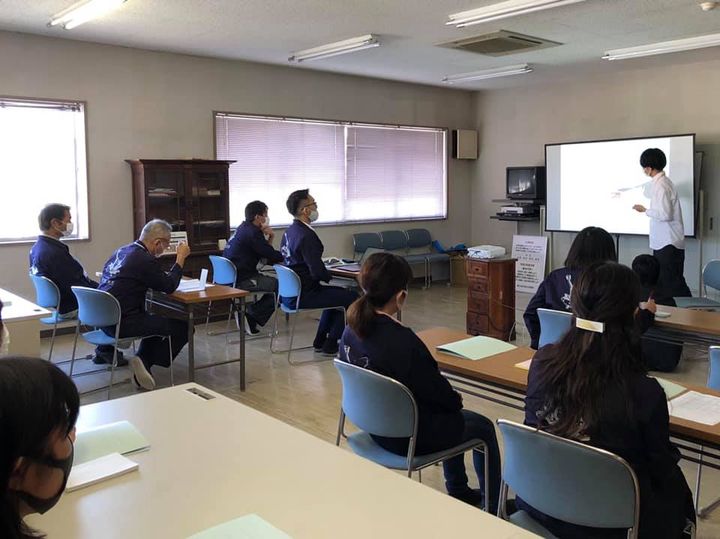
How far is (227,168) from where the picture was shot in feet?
23.0

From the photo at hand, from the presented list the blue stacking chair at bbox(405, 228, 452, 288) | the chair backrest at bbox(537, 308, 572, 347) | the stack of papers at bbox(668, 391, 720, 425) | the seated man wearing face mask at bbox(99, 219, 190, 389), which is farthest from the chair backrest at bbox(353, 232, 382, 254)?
the stack of papers at bbox(668, 391, 720, 425)

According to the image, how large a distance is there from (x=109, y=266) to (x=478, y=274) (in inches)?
126

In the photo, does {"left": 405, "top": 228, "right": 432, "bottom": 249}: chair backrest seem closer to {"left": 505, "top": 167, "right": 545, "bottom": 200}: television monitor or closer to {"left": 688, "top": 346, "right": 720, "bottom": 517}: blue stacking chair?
{"left": 505, "top": 167, "right": 545, "bottom": 200}: television monitor

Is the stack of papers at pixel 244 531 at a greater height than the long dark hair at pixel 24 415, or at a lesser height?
lesser

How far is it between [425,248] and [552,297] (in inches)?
229

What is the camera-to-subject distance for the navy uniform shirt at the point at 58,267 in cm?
486

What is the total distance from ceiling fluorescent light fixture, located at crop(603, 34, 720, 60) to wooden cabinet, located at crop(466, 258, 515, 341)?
8.49 ft

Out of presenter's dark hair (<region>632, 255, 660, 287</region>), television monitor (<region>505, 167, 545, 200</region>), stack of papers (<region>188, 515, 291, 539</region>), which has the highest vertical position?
television monitor (<region>505, 167, 545, 200</region>)

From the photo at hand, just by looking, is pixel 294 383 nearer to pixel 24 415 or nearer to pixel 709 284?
pixel 709 284

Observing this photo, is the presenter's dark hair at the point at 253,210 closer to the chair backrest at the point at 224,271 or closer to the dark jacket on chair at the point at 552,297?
the chair backrest at the point at 224,271

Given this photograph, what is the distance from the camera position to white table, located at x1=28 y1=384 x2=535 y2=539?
138cm

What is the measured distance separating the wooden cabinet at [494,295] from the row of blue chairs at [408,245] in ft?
8.62

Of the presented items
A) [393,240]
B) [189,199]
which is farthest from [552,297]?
[393,240]

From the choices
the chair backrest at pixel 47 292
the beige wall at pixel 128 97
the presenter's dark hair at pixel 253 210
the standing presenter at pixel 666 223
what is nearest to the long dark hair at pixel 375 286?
the chair backrest at pixel 47 292
